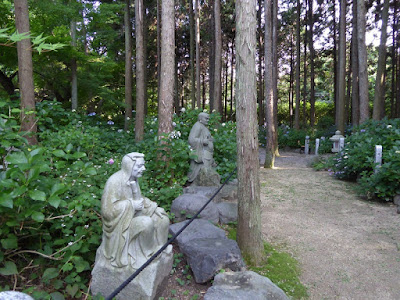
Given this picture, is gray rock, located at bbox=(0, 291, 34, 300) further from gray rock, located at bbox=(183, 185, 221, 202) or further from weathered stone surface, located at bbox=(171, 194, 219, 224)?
gray rock, located at bbox=(183, 185, 221, 202)

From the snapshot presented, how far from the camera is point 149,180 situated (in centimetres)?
609

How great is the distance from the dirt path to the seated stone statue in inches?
80.7

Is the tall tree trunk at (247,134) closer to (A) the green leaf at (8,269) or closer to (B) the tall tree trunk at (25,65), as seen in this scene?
(A) the green leaf at (8,269)

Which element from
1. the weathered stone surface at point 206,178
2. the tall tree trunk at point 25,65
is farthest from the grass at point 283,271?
the tall tree trunk at point 25,65

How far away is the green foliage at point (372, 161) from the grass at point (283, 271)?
3.59 m

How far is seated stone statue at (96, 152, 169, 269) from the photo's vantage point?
2771 mm

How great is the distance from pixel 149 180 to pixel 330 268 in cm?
371

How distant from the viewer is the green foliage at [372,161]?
6324mm

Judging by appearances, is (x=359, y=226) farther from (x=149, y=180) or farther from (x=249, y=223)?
(x=149, y=180)

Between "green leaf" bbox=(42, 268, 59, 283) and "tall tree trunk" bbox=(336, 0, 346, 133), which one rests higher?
"tall tree trunk" bbox=(336, 0, 346, 133)

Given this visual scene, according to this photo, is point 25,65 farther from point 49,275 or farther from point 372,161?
point 372,161

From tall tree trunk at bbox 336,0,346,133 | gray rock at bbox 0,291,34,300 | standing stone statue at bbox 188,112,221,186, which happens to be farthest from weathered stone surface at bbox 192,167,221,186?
tall tree trunk at bbox 336,0,346,133

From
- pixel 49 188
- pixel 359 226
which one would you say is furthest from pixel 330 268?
pixel 49 188

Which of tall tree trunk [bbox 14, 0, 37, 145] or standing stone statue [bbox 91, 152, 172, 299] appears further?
tall tree trunk [bbox 14, 0, 37, 145]
